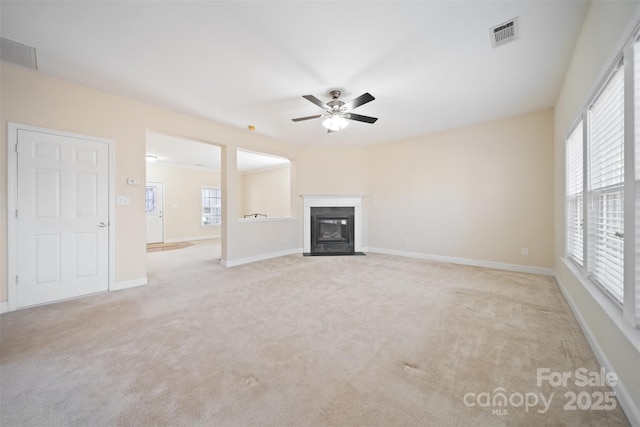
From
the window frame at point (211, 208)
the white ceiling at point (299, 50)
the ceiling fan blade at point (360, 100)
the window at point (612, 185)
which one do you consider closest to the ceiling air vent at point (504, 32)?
the white ceiling at point (299, 50)

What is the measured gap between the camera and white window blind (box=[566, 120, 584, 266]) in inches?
101

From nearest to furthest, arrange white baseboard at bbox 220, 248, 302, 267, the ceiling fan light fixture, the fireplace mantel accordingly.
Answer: the ceiling fan light fixture
white baseboard at bbox 220, 248, 302, 267
the fireplace mantel

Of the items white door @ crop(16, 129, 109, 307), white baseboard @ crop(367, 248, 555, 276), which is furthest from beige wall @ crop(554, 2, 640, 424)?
white door @ crop(16, 129, 109, 307)

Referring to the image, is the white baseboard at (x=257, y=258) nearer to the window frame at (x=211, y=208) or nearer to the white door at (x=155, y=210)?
the window frame at (x=211, y=208)

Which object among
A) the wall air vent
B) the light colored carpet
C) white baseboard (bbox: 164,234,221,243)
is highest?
the wall air vent

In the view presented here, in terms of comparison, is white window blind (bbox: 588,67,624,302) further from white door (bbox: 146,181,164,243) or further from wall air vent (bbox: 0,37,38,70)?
white door (bbox: 146,181,164,243)

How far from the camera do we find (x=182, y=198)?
871 centimetres

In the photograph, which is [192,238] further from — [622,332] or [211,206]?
[622,332]

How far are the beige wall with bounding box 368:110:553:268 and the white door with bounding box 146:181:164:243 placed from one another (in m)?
7.05

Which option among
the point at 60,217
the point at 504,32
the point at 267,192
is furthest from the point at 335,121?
the point at 267,192

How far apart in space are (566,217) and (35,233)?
6.55m

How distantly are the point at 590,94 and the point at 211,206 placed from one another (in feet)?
32.8

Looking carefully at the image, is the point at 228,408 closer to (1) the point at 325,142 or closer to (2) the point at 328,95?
(2) the point at 328,95

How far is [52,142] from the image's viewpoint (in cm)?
293
